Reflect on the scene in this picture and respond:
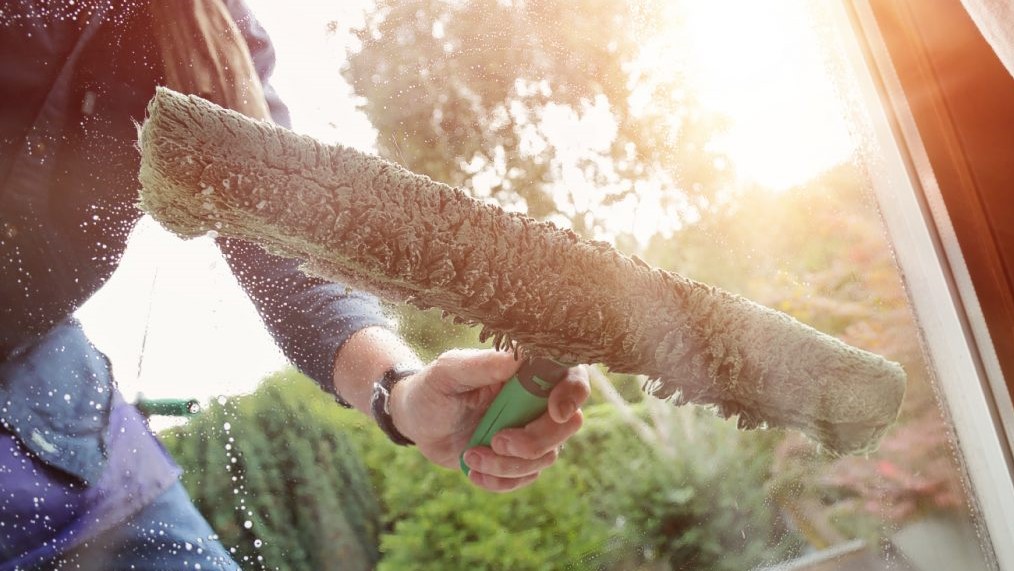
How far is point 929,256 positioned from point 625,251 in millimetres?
406

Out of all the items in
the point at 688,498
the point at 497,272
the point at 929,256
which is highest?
the point at 497,272

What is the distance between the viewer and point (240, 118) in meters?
0.44

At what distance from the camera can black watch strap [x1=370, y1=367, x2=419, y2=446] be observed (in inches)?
23.9

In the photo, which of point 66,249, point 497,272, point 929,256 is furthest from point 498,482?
point 929,256

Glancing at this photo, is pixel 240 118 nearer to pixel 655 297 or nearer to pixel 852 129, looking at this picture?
pixel 655 297

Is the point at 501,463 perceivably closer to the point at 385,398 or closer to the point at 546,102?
the point at 385,398

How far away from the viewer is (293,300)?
57 cm

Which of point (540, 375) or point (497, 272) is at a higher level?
point (497, 272)

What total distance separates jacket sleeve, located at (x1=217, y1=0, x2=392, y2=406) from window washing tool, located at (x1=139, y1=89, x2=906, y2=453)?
0.04 m

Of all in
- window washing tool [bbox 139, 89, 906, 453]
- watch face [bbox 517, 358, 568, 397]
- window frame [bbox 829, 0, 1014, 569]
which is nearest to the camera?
window washing tool [bbox 139, 89, 906, 453]

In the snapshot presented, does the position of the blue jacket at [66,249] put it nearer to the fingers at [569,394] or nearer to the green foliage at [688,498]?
the fingers at [569,394]

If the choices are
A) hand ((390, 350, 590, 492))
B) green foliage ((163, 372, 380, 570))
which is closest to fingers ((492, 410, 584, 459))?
hand ((390, 350, 590, 492))

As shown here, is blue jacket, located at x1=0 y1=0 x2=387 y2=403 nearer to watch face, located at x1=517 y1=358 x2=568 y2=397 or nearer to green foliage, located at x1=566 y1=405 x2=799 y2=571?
watch face, located at x1=517 y1=358 x2=568 y2=397

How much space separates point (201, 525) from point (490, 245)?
1.11 feet
